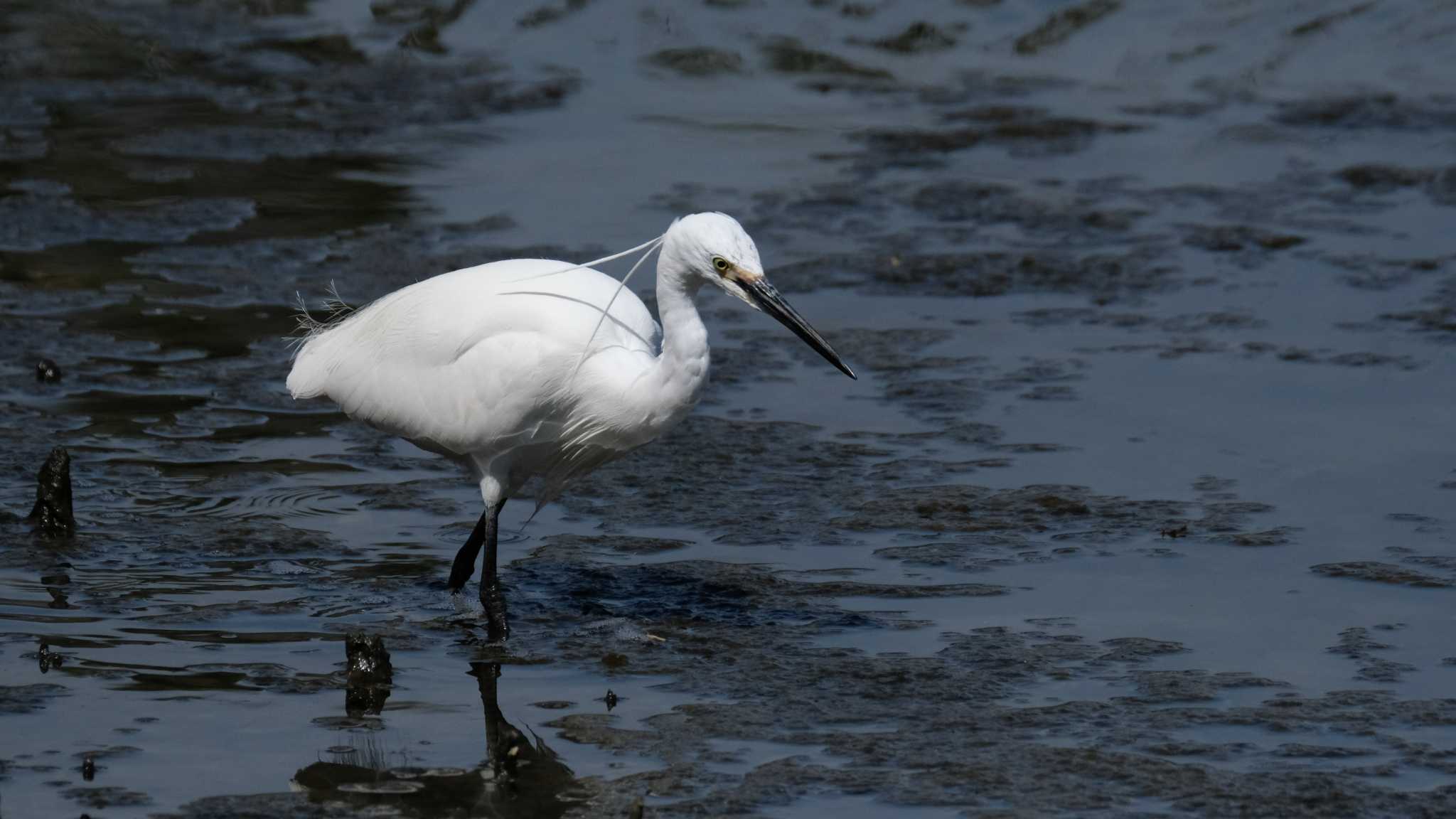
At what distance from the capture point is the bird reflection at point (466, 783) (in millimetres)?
4641

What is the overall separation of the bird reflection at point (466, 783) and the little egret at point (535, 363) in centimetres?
89

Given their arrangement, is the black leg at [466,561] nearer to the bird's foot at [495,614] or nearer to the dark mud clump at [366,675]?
the bird's foot at [495,614]

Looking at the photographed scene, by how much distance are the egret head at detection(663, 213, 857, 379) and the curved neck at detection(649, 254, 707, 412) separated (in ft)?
0.20

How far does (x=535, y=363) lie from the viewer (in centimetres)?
574

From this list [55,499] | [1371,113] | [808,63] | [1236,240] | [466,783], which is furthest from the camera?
[808,63]

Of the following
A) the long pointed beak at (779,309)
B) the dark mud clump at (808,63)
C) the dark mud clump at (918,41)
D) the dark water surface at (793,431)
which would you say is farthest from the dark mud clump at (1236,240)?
the long pointed beak at (779,309)

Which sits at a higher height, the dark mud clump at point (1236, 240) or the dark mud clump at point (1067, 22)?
the dark mud clump at point (1067, 22)

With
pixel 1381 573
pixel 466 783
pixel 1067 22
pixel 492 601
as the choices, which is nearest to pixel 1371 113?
A: pixel 1067 22

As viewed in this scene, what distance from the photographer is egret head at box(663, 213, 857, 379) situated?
17.7ft

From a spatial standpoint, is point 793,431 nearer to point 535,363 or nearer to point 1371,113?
point 535,363

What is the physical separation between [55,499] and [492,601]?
60.0 inches

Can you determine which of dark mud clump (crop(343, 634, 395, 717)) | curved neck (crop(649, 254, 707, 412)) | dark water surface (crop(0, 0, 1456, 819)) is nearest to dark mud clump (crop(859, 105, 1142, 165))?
→ dark water surface (crop(0, 0, 1456, 819))

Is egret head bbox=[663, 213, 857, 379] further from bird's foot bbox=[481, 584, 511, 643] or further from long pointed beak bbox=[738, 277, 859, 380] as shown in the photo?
bird's foot bbox=[481, 584, 511, 643]

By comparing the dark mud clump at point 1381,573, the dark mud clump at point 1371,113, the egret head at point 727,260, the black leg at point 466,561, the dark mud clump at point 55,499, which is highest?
the dark mud clump at point 1371,113
